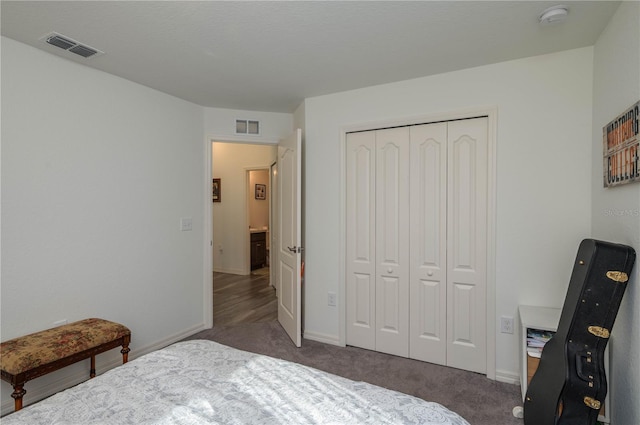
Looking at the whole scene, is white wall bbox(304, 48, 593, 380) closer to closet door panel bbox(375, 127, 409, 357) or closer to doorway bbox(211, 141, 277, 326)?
closet door panel bbox(375, 127, 409, 357)

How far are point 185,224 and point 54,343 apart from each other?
157 centimetres

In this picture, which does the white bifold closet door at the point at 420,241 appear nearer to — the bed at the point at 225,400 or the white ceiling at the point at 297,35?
the white ceiling at the point at 297,35

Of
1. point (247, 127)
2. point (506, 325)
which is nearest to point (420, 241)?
point (506, 325)

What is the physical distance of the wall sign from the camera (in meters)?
1.53

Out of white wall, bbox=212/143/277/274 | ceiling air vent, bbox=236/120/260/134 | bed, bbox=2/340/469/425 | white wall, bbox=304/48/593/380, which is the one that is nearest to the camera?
bed, bbox=2/340/469/425

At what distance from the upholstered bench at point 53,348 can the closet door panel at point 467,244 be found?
259 cm

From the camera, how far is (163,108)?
3.18 meters

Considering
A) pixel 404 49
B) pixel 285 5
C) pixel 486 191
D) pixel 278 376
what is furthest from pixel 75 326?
pixel 486 191

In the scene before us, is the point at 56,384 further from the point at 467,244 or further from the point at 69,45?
the point at 467,244

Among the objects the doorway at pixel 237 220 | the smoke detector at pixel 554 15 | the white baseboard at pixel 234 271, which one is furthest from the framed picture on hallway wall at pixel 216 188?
the smoke detector at pixel 554 15

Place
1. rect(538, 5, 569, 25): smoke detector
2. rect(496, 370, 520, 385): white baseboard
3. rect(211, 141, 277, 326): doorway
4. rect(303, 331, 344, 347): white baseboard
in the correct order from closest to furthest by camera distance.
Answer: rect(538, 5, 569, 25): smoke detector, rect(496, 370, 520, 385): white baseboard, rect(303, 331, 344, 347): white baseboard, rect(211, 141, 277, 326): doorway

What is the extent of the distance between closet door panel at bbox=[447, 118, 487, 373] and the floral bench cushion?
259 cm

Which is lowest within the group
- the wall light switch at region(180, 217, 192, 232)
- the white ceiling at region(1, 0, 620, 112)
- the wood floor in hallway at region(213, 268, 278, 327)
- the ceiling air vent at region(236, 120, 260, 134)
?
the wood floor in hallway at region(213, 268, 278, 327)

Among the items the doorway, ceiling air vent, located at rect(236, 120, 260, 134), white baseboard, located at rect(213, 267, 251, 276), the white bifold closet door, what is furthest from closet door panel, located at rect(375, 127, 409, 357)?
white baseboard, located at rect(213, 267, 251, 276)
